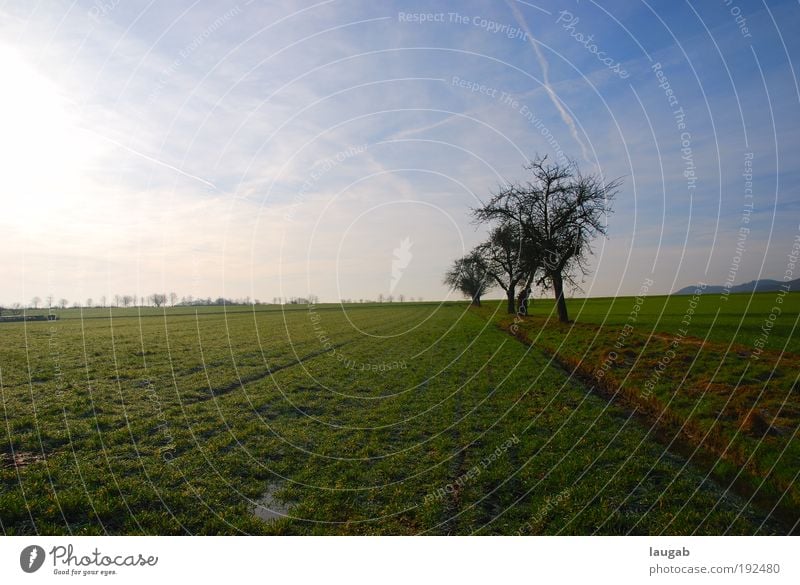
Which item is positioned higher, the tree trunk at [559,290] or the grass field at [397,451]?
the tree trunk at [559,290]

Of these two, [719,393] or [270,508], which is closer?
[270,508]

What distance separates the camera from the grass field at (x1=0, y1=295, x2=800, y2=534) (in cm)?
1021

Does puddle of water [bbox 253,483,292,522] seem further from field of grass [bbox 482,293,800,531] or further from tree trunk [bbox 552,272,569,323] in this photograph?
tree trunk [bbox 552,272,569,323]

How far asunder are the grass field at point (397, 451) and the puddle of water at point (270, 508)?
48mm

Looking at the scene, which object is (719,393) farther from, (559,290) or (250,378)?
(559,290)

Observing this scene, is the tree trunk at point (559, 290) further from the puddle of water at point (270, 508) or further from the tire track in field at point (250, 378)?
the puddle of water at point (270, 508)

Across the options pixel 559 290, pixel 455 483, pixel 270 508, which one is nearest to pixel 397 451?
pixel 455 483

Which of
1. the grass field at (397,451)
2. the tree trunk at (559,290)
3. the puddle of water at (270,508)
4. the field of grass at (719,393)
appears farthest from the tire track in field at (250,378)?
the tree trunk at (559,290)

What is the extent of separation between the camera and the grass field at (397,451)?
10211 millimetres

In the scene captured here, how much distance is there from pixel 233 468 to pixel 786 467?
15368 mm
